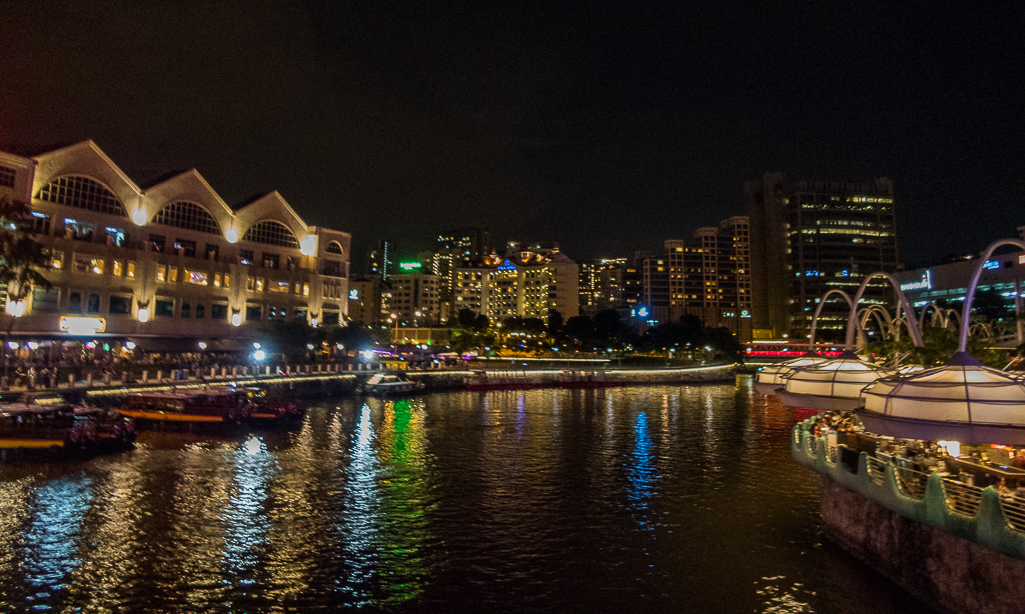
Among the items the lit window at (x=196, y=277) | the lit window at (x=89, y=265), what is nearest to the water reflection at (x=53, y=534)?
the lit window at (x=89, y=265)

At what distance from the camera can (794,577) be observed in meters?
14.2

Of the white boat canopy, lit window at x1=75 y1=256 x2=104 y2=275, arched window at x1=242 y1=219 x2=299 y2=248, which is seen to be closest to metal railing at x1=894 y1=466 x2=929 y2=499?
the white boat canopy

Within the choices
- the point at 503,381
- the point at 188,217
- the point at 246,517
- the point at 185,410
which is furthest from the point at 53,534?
the point at 503,381

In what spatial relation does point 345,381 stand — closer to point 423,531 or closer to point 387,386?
point 387,386

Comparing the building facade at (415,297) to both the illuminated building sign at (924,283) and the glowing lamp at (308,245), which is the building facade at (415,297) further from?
the illuminated building sign at (924,283)

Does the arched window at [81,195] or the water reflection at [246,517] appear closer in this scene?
the water reflection at [246,517]

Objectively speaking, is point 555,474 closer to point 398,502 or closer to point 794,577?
point 398,502

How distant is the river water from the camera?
1331cm

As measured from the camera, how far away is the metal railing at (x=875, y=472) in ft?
43.3

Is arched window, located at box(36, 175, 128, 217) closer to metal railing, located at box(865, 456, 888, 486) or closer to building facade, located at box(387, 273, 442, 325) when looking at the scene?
metal railing, located at box(865, 456, 888, 486)

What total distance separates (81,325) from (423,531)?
46518 millimetres

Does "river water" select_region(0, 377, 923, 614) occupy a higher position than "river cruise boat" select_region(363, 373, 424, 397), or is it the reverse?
"river cruise boat" select_region(363, 373, 424, 397)

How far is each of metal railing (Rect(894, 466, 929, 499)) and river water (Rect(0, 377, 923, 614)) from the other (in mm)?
2323

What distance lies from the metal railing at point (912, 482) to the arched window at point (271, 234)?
2640 inches
